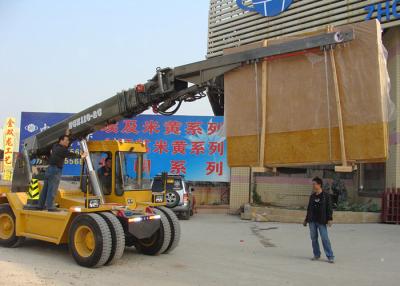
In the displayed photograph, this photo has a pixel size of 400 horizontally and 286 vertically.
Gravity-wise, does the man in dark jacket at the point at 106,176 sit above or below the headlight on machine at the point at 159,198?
above

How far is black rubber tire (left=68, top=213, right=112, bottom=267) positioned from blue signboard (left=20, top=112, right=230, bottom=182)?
45.1 ft

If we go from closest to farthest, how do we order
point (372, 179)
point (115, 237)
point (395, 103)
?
1. point (115, 237)
2. point (395, 103)
3. point (372, 179)

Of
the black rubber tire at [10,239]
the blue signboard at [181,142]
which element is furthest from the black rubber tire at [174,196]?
the black rubber tire at [10,239]

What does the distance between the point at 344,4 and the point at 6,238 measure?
14435 mm

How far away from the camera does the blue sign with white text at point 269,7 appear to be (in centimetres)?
2076

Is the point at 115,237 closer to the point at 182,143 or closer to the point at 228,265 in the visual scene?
the point at 228,265

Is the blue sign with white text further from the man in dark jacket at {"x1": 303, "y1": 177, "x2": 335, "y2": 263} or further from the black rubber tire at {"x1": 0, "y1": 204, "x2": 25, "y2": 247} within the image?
the black rubber tire at {"x1": 0, "y1": 204, "x2": 25, "y2": 247}

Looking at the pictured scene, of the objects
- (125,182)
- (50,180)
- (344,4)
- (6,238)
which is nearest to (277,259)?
(125,182)

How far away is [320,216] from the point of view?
382 inches

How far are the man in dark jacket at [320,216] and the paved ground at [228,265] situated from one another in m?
0.32

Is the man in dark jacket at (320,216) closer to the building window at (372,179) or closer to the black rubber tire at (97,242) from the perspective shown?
the black rubber tire at (97,242)

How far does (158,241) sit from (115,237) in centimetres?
152

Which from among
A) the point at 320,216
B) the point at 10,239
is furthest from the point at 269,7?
the point at 10,239

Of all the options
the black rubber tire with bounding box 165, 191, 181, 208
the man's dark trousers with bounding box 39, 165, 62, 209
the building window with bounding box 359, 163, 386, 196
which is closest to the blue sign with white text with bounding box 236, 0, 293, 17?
the building window with bounding box 359, 163, 386, 196
